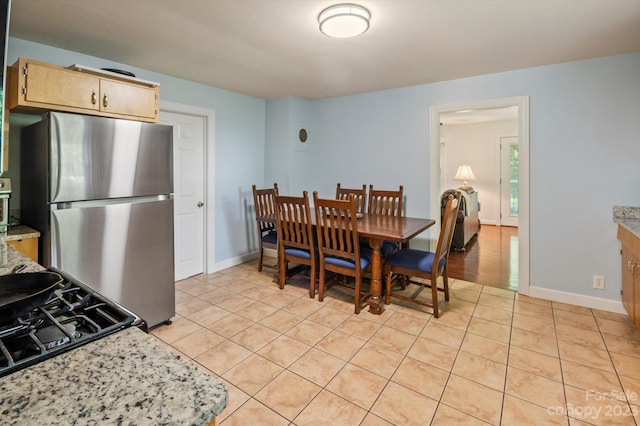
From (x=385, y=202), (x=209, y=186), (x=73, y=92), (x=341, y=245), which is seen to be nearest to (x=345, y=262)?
(x=341, y=245)

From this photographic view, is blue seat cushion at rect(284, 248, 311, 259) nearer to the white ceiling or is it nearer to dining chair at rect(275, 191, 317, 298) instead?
dining chair at rect(275, 191, 317, 298)

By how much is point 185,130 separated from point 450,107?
116 inches

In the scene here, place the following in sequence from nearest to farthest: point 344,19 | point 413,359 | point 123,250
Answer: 1. point 344,19
2. point 413,359
3. point 123,250

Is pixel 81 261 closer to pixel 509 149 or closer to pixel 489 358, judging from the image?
pixel 489 358

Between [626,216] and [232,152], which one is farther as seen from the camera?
[232,152]

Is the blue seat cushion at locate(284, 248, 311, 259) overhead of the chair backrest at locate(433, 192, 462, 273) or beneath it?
beneath

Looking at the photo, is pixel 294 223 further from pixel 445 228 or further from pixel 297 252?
pixel 445 228

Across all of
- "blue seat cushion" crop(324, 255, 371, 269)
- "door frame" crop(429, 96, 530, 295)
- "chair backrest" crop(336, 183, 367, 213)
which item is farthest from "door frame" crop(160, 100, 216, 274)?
"door frame" crop(429, 96, 530, 295)

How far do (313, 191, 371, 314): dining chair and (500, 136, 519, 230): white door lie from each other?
17.8ft

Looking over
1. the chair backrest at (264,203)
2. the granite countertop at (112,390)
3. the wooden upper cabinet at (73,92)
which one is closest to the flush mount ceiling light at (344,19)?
the wooden upper cabinet at (73,92)

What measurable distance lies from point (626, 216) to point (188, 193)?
13.9ft

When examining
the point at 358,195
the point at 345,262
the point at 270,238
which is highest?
the point at 358,195

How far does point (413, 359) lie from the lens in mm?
2152

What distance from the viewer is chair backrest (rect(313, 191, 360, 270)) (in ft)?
8.92
